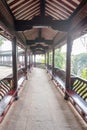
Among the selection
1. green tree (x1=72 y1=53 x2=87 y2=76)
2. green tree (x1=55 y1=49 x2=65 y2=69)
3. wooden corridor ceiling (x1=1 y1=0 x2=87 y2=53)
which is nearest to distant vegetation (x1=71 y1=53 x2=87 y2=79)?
green tree (x1=72 y1=53 x2=87 y2=76)

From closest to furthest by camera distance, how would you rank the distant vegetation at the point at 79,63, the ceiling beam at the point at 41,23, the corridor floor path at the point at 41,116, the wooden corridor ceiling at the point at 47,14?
the corridor floor path at the point at 41,116 < the wooden corridor ceiling at the point at 47,14 < the ceiling beam at the point at 41,23 < the distant vegetation at the point at 79,63

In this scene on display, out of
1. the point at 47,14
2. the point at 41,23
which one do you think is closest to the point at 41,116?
the point at 41,23

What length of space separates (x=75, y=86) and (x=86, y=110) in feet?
9.88

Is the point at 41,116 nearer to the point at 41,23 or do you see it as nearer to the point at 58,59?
the point at 41,23

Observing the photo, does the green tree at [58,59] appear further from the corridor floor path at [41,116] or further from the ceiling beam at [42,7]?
the corridor floor path at [41,116]

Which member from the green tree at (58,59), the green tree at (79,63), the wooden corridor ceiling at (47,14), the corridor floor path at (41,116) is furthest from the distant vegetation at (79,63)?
the corridor floor path at (41,116)

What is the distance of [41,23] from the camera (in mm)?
6336

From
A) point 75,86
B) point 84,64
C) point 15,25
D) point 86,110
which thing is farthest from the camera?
point 84,64

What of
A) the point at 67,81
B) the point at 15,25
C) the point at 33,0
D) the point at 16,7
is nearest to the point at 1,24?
the point at 16,7

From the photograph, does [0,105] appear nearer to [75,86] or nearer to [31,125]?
[31,125]

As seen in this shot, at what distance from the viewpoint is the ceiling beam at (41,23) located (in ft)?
20.8

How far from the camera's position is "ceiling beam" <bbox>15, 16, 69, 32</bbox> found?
6.33 m

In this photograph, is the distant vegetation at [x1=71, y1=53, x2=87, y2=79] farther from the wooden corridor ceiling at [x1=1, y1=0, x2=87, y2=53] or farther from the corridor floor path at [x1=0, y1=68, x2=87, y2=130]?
the corridor floor path at [x1=0, y1=68, x2=87, y2=130]

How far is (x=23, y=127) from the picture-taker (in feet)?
13.5
